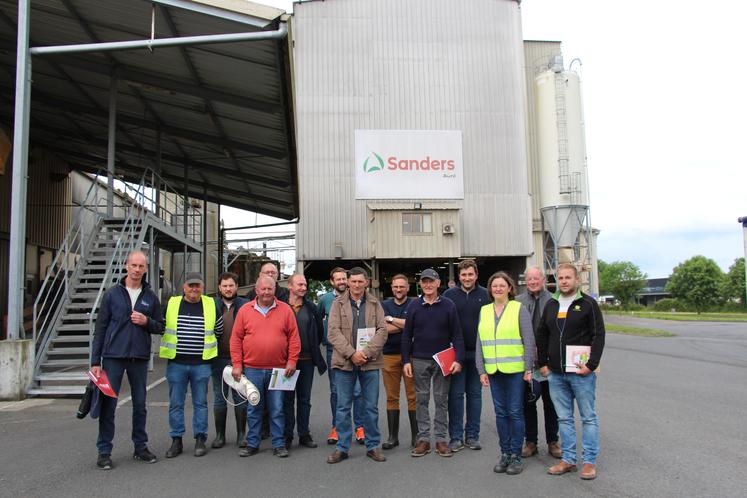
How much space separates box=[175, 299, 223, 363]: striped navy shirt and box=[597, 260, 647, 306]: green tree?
95.3m

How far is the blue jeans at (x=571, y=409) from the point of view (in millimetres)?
5000

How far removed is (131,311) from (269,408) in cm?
163

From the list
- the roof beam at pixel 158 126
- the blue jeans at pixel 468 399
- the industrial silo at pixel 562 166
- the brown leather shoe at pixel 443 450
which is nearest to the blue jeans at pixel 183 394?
the brown leather shoe at pixel 443 450

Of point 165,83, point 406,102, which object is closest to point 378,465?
point 165,83

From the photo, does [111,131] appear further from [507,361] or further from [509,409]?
[509,409]

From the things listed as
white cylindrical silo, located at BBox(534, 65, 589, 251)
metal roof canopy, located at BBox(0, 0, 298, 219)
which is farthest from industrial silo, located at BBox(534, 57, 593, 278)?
metal roof canopy, located at BBox(0, 0, 298, 219)

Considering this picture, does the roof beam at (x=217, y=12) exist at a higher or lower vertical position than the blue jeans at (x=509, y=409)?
higher

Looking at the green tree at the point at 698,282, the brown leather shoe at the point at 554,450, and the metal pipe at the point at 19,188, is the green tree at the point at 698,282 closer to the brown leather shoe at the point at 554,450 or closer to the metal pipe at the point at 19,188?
the brown leather shoe at the point at 554,450

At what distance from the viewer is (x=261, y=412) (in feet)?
19.3

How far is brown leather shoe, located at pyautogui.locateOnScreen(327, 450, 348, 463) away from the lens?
18.1 feet

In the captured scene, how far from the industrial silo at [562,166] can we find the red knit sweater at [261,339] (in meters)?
24.0

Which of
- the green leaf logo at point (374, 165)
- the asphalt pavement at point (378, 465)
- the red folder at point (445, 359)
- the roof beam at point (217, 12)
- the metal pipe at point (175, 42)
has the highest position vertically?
the green leaf logo at point (374, 165)

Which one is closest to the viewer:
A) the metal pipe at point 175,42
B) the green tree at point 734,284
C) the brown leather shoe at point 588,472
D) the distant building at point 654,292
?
the brown leather shoe at point 588,472

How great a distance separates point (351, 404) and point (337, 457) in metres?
0.52
